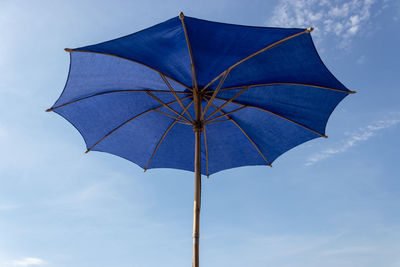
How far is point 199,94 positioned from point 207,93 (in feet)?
0.55

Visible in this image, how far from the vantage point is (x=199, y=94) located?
5770mm

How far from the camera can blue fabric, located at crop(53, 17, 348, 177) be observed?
4586 millimetres

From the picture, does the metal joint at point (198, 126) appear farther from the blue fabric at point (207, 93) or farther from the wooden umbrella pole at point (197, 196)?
the blue fabric at point (207, 93)

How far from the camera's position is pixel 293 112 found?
6391mm

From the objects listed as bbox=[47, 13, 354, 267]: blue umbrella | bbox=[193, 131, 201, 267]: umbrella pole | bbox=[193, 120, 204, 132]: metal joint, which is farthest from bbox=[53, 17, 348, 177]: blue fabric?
bbox=[193, 131, 201, 267]: umbrella pole

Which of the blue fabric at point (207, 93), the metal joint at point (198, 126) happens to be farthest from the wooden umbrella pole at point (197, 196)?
the blue fabric at point (207, 93)

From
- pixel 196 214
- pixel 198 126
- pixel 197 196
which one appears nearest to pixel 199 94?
pixel 198 126

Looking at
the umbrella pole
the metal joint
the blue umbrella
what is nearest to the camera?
the blue umbrella

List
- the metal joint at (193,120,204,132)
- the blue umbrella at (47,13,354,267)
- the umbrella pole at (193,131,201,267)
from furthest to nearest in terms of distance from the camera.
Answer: the metal joint at (193,120,204,132) < the umbrella pole at (193,131,201,267) < the blue umbrella at (47,13,354,267)

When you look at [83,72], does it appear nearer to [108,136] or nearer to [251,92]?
[108,136]

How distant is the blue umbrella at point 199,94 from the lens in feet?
15.0

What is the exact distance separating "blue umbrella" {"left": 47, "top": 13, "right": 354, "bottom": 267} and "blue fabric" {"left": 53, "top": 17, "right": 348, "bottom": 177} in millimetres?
16

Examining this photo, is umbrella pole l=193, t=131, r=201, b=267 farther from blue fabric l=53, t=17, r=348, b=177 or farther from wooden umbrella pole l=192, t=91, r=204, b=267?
blue fabric l=53, t=17, r=348, b=177

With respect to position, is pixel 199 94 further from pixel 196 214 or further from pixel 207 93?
pixel 196 214
